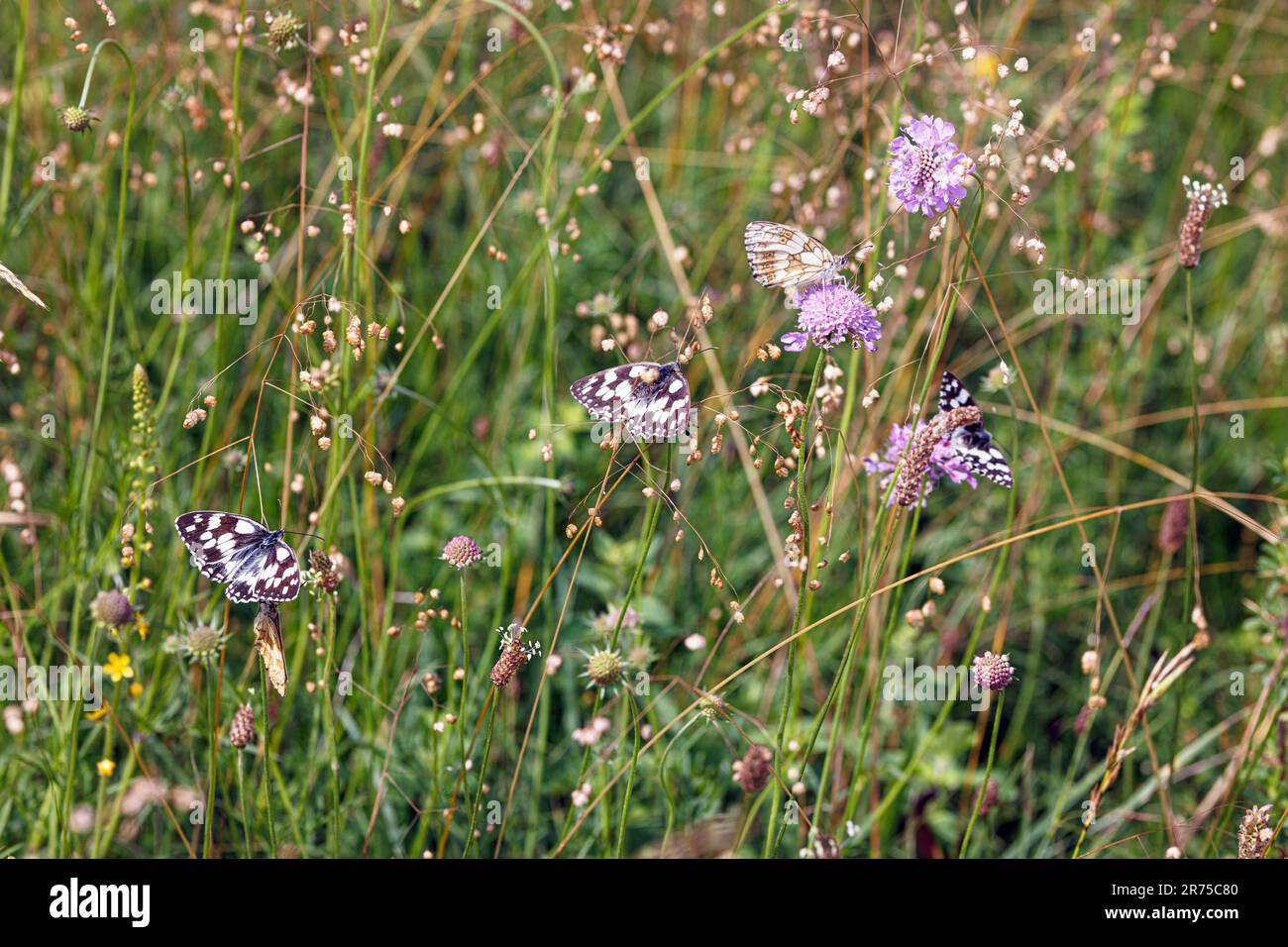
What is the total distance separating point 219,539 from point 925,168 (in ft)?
3.97

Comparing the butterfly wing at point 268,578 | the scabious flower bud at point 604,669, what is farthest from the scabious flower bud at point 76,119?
the scabious flower bud at point 604,669

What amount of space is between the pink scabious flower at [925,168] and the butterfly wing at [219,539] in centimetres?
111

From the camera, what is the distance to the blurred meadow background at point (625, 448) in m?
2.00

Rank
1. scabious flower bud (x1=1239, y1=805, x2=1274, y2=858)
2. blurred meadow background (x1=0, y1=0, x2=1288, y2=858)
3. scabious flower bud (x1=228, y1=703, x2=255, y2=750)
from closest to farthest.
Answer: scabious flower bud (x1=1239, y1=805, x2=1274, y2=858)
scabious flower bud (x1=228, y1=703, x2=255, y2=750)
blurred meadow background (x1=0, y1=0, x2=1288, y2=858)

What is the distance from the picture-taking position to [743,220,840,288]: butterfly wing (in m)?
1.79

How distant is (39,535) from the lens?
2572 mm

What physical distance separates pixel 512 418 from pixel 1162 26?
2.59m

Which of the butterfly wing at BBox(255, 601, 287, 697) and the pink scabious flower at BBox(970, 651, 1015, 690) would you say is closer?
the butterfly wing at BBox(255, 601, 287, 697)

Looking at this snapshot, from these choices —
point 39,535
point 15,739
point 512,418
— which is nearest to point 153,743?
point 15,739

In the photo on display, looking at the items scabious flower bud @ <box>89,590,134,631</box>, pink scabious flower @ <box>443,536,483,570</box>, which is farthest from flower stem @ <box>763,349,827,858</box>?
scabious flower bud @ <box>89,590,134,631</box>

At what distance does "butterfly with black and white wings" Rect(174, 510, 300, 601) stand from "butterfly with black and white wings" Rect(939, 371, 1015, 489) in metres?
1.08

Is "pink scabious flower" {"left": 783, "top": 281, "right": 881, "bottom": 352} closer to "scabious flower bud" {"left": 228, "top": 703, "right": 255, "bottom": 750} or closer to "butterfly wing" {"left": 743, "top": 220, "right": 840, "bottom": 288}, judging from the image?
"butterfly wing" {"left": 743, "top": 220, "right": 840, "bottom": 288}

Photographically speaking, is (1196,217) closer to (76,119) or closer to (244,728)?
(244,728)

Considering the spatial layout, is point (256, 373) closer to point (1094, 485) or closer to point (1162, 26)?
point (1094, 485)
